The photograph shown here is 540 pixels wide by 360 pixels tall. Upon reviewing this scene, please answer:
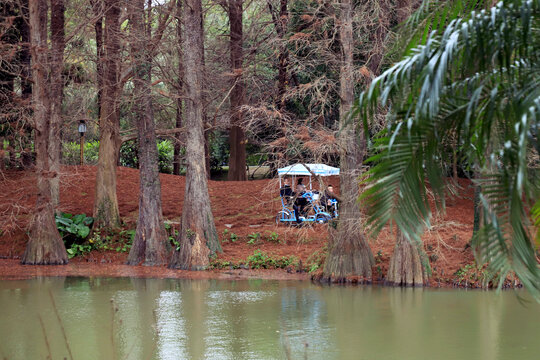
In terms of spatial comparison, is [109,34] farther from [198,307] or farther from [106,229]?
[198,307]

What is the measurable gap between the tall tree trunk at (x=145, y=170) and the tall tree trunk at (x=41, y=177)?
213 centimetres

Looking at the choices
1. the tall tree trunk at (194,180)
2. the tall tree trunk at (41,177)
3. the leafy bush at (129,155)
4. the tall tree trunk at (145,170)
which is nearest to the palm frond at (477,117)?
the tall tree trunk at (194,180)

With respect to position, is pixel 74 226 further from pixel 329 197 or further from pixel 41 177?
pixel 329 197

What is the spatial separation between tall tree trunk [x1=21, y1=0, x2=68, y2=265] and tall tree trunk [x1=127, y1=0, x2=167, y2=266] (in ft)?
6.99

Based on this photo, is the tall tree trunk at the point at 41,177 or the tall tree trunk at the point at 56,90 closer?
the tall tree trunk at the point at 41,177

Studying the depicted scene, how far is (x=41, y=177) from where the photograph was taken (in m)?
19.3

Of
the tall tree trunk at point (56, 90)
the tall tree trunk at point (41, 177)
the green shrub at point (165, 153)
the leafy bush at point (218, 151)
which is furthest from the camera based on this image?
the leafy bush at point (218, 151)

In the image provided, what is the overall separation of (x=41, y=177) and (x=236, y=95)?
33.9ft

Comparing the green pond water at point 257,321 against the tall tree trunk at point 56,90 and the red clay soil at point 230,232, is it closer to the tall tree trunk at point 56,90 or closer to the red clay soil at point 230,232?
the red clay soil at point 230,232

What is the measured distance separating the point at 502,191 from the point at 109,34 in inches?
650

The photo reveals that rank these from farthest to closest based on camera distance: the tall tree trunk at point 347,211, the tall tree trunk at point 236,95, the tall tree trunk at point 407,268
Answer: the tall tree trunk at point 236,95 < the tall tree trunk at point 347,211 < the tall tree trunk at point 407,268

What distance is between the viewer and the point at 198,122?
19703mm

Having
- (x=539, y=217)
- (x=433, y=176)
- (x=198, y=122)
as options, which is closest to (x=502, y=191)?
(x=433, y=176)

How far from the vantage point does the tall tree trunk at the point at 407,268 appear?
16.3m
